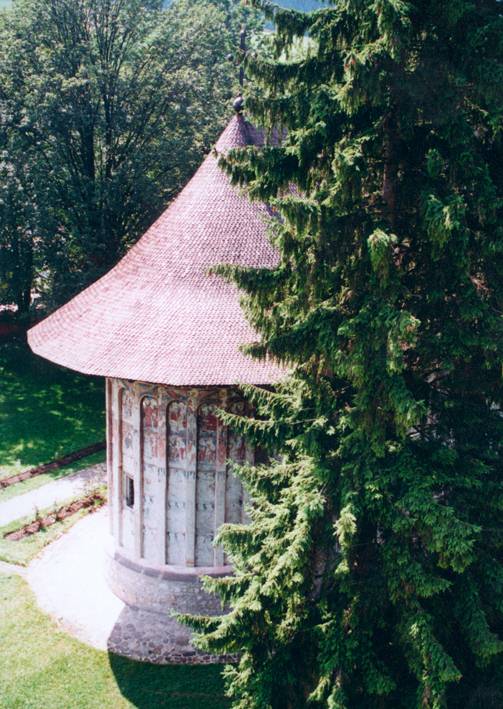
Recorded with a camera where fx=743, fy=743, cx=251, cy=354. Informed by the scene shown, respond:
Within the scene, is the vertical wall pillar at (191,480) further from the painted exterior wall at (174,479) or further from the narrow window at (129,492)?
the narrow window at (129,492)

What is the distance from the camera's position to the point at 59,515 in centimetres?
1742

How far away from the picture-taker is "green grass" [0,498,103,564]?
1564cm

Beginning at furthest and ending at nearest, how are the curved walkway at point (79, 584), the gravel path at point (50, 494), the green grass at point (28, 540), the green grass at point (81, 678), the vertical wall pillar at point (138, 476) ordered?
the gravel path at point (50, 494) < the green grass at point (28, 540) < the curved walkway at point (79, 584) < the vertical wall pillar at point (138, 476) < the green grass at point (81, 678)

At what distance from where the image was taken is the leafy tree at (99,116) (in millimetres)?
25016

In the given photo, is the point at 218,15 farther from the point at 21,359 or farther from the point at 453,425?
the point at 453,425

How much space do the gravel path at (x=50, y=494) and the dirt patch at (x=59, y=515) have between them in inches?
15.1

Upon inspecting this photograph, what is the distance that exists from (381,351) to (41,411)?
18550 millimetres

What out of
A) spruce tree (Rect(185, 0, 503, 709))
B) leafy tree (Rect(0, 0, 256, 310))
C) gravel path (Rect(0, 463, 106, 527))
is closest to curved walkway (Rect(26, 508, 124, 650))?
gravel path (Rect(0, 463, 106, 527))

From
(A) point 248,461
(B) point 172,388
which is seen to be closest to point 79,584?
(A) point 248,461

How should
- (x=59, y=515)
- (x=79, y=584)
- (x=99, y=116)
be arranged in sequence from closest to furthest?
(x=79, y=584), (x=59, y=515), (x=99, y=116)

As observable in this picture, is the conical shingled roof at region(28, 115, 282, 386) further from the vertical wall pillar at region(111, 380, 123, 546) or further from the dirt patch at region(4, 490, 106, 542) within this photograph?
the dirt patch at region(4, 490, 106, 542)

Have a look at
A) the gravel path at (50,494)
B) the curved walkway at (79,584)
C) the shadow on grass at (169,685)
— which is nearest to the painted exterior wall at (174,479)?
the curved walkway at (79,584)

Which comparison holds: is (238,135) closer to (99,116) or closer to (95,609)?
(95,609)

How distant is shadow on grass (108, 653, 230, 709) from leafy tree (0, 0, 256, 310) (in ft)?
50.5
